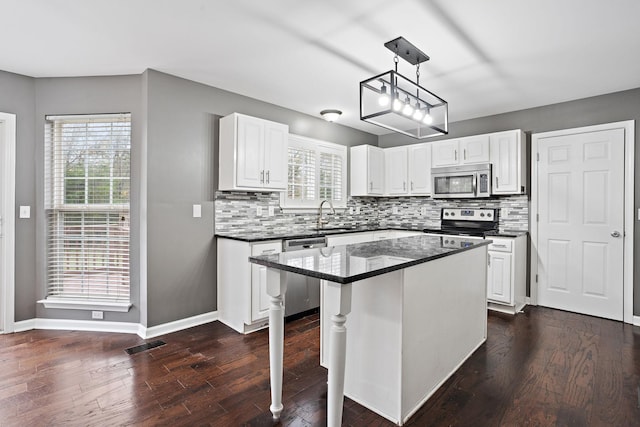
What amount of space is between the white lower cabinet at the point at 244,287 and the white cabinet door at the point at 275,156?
2.45 feet

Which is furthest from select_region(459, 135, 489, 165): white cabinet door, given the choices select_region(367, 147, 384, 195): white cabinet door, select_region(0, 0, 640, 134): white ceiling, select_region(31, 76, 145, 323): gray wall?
select_region(31, 76, 145, 323): gray wall

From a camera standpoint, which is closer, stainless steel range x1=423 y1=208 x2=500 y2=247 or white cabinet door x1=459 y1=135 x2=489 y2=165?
white cabinet door x1=459 y1=135 x2=489 y2=165

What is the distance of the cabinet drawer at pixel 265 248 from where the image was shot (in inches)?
123

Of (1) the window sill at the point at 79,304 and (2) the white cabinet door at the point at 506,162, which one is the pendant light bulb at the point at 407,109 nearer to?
(2) the white cabinet door at the point at 506,162

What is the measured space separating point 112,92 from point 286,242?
222 centimetres

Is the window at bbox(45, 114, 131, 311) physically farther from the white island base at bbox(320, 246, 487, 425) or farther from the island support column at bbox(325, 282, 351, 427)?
the island support column at bbox(325, 282, 351, 427)

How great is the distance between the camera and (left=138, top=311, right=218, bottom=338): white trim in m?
3.04

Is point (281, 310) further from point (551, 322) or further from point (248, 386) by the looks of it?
point (551, 322)

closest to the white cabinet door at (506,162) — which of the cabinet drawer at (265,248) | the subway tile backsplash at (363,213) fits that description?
the subway tile backsplash at (363,213)

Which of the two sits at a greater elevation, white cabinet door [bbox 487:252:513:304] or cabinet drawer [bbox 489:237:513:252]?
cabinet drawer [bbox 489:237:513:252]

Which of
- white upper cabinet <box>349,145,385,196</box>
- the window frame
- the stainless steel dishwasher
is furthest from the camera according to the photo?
white upper cabinet <box>349,145,385,196</box>

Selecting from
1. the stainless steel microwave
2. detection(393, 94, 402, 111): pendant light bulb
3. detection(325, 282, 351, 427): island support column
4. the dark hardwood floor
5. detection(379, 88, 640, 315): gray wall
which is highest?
detection(379, 88, 640, 315): gray wall

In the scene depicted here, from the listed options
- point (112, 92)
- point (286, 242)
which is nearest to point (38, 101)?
point (112, 92)

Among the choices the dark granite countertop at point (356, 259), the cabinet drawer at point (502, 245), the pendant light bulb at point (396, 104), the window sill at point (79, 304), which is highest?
the pendant light bulb at point (396, 104)
